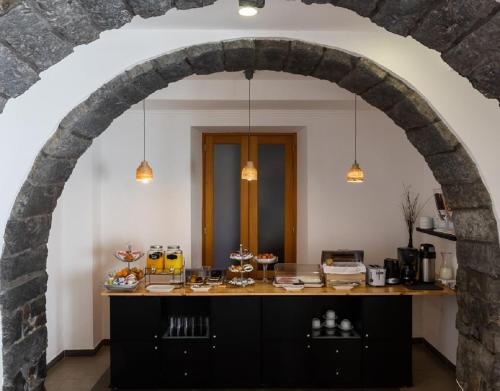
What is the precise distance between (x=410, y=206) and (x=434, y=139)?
282 centimetres

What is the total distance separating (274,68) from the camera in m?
3.15

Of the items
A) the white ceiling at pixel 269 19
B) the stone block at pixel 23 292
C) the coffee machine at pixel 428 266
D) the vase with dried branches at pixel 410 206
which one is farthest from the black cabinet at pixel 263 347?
the white ceiling at pixel 269 19

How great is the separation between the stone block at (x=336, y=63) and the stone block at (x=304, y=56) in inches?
1.6

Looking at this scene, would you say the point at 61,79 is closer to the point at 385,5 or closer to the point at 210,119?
the point at 385,5

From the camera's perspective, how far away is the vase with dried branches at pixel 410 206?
5441mm

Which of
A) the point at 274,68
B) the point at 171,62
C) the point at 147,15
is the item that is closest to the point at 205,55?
the point at 171,62

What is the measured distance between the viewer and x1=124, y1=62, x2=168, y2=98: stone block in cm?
287

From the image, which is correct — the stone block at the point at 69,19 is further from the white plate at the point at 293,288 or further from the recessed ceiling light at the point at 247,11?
the white plate at the point at 293,288

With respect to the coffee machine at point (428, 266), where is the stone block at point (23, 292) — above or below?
above

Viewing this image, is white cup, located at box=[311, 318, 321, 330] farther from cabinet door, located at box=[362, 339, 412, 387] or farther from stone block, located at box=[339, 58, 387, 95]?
stone block, located at box=[339, 58, 387, 95]

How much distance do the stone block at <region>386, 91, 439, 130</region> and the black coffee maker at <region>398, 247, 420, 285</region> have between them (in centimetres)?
208

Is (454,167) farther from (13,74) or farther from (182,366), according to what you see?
(182,366)

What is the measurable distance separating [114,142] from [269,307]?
2.81 m

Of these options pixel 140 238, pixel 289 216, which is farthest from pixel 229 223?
pixel 140 238
